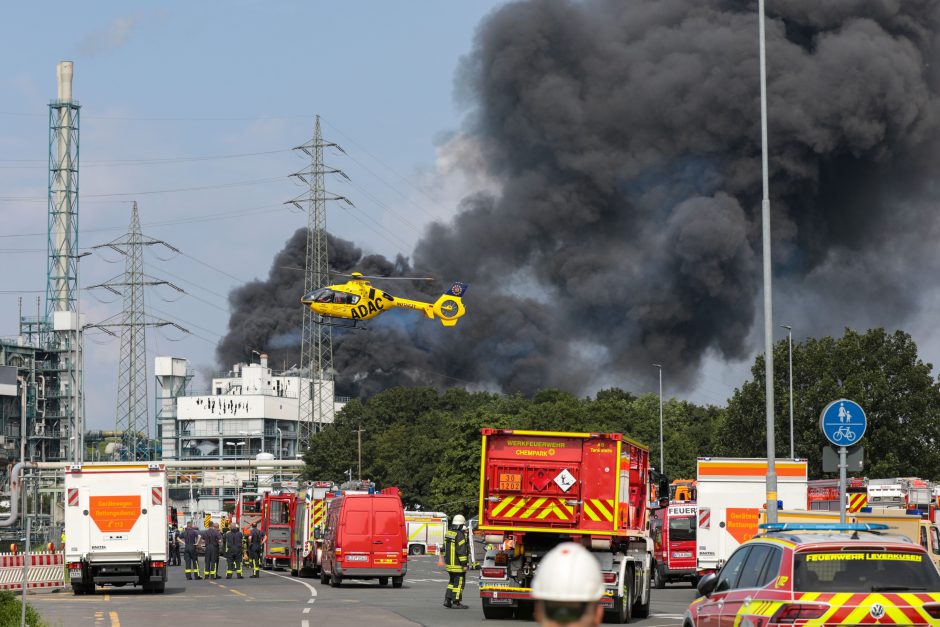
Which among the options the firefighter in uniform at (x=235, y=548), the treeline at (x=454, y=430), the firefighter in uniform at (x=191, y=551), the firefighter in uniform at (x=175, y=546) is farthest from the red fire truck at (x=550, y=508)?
the treeline at (x=454, y=430)

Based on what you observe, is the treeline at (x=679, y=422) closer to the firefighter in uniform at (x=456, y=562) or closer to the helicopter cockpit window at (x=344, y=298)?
the helicopter cockpit window at (x=344, y=298)

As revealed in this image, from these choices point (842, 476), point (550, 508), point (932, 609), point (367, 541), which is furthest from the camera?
point (367, 541)

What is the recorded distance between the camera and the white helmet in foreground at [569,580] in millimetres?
5281

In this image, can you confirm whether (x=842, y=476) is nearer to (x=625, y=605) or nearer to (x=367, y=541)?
(x=625, y=605)

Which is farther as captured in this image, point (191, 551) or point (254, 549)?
point (254, 549)

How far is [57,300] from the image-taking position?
5094 inches

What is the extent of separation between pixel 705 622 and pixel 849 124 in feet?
263

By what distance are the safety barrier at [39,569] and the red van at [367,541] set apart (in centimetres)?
688

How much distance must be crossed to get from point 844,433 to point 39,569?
2369cm

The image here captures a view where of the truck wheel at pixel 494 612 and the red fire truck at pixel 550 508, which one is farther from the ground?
the red fire truck at pixel 550 508

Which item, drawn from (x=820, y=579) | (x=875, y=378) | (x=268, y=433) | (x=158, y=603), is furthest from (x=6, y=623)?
(x=268, y=433)

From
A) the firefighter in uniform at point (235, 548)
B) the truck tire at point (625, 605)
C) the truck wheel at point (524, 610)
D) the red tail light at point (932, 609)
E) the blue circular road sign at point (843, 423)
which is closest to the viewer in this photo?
the red tail light at point (932, 609)

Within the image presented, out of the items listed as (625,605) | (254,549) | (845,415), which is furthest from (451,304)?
(845,415)

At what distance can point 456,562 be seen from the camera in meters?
27.2
